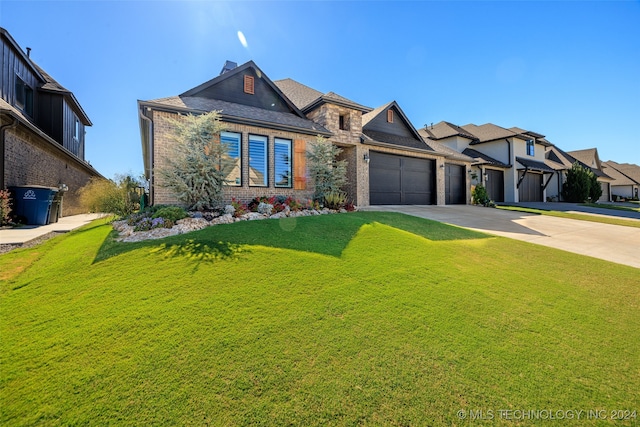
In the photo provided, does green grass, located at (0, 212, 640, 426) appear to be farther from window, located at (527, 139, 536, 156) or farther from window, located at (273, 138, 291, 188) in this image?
window, located at (527, 139, 536, 156)

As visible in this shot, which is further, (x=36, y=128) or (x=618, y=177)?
(x=618, y=177)

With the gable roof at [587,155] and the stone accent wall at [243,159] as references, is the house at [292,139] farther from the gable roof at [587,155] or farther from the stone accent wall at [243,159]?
the gable roof at [587,155]

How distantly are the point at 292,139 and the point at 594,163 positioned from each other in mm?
40603

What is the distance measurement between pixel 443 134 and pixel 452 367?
24.4 meters

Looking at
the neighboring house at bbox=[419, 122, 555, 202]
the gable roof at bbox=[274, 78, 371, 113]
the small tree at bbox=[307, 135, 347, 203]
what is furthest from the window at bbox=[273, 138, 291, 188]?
the neighboring house at bbox=[419, 122, 555, 202]

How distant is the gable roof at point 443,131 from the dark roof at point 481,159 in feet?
3.88

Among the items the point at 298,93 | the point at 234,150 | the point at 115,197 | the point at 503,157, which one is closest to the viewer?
→ the point at 115,197

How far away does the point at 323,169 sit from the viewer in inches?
439

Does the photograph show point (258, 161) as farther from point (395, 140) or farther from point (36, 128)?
point (395, 140)

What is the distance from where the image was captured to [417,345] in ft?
8.53

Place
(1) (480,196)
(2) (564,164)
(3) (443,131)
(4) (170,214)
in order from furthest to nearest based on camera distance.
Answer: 1. (2) (564,164)
2. (3) (443,131)
3. (1) (480,196)
4. (4) (170,214)

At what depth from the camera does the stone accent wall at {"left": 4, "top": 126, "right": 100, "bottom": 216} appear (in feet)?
28.7

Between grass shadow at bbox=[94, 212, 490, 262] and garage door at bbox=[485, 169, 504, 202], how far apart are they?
17.0 meters

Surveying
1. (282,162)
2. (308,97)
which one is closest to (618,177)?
(308,97)
